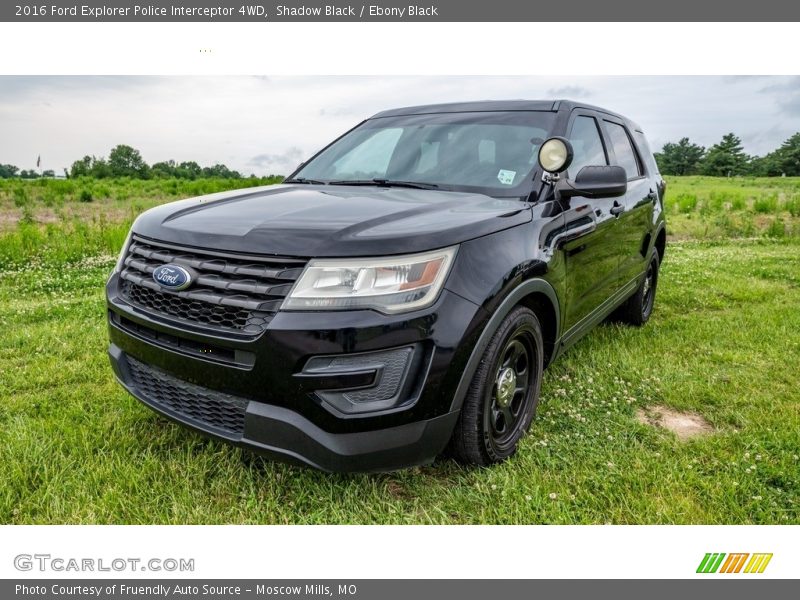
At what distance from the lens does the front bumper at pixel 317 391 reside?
1.90 m

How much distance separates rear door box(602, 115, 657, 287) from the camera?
12.7 feet

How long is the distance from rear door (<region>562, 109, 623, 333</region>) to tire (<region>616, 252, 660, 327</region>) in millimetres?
952

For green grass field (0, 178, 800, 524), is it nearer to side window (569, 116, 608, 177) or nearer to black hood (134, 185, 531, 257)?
black hood (134, 185, 531, 257)

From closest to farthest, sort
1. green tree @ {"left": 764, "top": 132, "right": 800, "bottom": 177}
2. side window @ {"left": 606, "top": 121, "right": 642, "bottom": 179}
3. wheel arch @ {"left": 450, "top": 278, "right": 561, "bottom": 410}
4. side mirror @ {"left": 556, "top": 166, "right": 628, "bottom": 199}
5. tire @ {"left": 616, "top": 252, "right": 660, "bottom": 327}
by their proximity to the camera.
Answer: wheel arch @ {"left": 450, "top": 278, "right": 561, "bottom": 410} < side mirror @ {"left": 556, "top": 166, "right": 628, "bottom": 199} < side window @ {"left": 606, "top": 121, "right": 642, "bottom": 179} < tire @ {"left": 616, "top": 252, "right": 660, "bottom": 327} < green tree @ {"left": 764, "top": 132, "right": 800, "bottom": 177}

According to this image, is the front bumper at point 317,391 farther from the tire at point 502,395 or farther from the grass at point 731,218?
the grass at point 731,218

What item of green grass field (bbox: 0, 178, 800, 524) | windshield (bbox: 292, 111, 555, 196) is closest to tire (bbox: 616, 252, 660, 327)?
green grass field (bbox: 0, 178, 800, 524)

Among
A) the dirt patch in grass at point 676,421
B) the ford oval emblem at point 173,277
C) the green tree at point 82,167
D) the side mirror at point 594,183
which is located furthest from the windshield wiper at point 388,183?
the green tree at point 82,167

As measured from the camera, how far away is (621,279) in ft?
13.0

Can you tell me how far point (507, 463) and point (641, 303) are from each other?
2.83m

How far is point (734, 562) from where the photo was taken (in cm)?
202

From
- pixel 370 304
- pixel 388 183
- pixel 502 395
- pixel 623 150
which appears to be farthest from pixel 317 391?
pixel 623 150

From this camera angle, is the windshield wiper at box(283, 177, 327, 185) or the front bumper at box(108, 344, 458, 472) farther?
the windshield wiper at box(283, 177, 327, 185)

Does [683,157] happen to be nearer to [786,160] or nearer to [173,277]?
[786,160]

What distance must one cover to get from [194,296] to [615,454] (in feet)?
6.83
